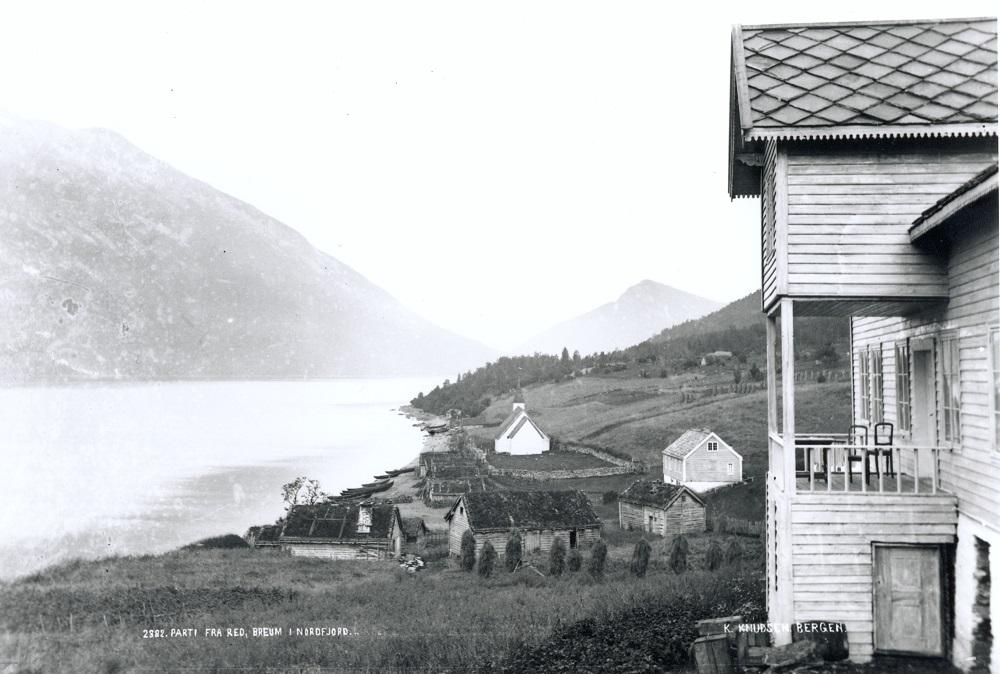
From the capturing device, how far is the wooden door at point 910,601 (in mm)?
10062

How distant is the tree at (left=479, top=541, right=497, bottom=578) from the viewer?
24.3 m

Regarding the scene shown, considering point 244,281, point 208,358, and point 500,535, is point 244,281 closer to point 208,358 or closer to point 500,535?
point 208,358

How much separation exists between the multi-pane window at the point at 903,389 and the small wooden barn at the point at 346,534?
21.0 meters

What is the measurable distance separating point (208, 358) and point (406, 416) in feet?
199

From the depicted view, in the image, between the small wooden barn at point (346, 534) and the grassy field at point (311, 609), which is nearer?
the grassy field at point (311, 609)

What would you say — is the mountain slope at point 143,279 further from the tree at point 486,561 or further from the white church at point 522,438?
the tree at point 486,561

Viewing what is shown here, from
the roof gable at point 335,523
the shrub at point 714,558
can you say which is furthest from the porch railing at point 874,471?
the roof gable at point 335,523

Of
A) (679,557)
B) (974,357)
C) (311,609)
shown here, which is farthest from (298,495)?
(974,357)

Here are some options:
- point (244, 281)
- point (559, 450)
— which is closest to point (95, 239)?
point (244, 281)

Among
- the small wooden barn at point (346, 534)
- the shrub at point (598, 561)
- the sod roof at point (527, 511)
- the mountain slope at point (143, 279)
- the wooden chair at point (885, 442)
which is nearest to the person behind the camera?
the wooden chair at point (885, 442)

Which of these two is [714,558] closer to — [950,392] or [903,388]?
[903,388]

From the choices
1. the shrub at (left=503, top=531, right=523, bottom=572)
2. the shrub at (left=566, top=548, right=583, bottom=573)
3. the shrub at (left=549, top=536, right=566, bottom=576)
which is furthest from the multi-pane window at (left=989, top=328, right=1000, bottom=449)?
the shrub at (left=503, top=531, right=523, bottom=572)

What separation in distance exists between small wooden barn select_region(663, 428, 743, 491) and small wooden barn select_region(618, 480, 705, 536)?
396cm

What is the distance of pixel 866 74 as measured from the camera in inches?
415
